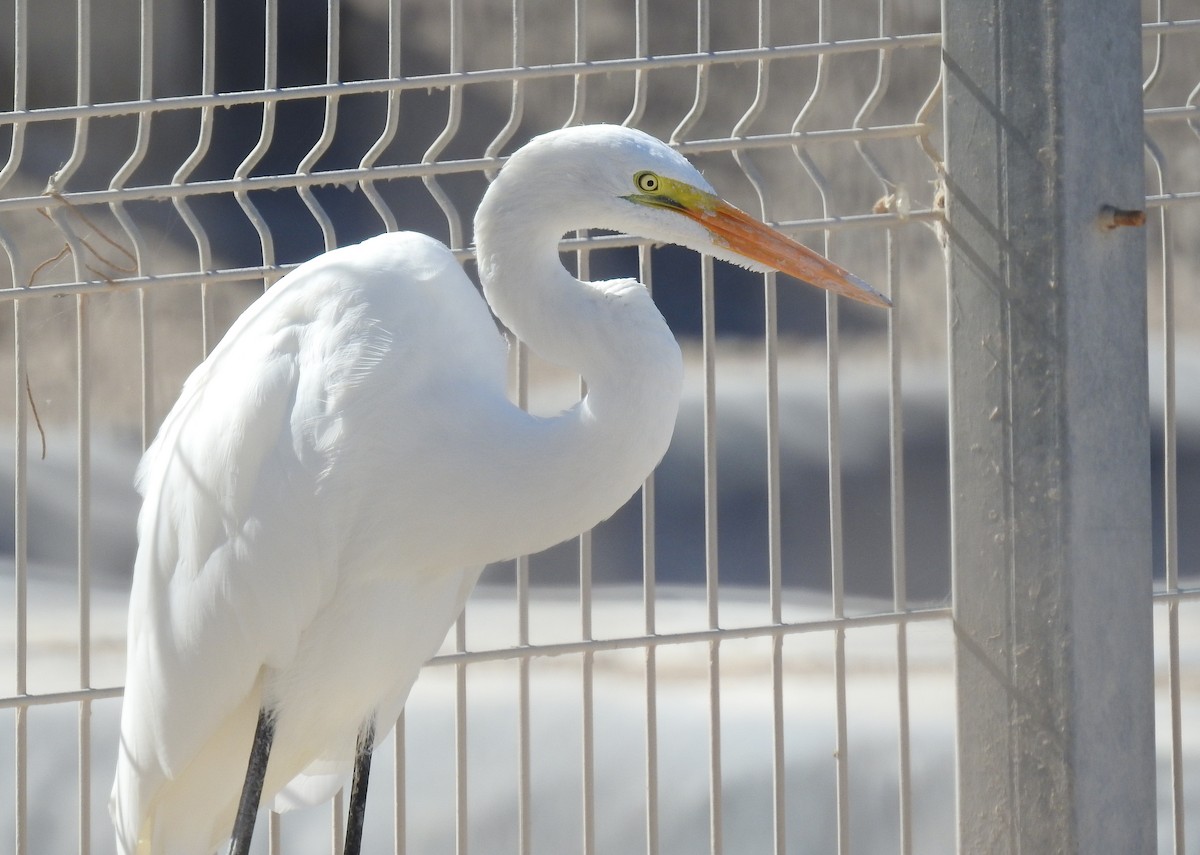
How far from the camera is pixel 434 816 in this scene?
11.9 ft

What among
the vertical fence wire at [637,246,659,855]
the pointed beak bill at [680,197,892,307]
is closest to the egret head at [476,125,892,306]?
the pointed beak bill at [680,197,892,307]

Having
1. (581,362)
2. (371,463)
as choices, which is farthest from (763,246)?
(371,463)

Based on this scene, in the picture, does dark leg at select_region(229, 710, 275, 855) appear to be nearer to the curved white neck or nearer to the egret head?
the curved white neck

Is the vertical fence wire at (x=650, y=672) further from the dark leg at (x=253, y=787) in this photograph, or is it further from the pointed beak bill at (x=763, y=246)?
the dark leg at (x=253, y=787)

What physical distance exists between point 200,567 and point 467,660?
1.69 ft

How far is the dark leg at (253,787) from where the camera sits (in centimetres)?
187

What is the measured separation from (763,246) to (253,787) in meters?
1.05

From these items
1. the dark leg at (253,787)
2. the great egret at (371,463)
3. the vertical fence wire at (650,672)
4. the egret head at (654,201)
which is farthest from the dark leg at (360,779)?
Result: the egret head at (654,201)

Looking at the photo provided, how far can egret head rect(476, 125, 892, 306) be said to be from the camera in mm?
1673

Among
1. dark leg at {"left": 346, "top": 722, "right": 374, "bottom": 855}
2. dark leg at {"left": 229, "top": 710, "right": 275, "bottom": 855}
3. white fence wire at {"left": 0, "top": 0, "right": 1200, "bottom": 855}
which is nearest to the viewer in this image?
dark leg at {"left": 229, "top": 710, "right": 275, "bottom": 855}

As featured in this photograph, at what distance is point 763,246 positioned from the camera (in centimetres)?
168

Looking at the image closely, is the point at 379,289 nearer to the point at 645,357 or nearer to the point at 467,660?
the point at 645,357

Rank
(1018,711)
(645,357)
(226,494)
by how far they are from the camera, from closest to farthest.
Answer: (645,357), (226,494), (1018,711)

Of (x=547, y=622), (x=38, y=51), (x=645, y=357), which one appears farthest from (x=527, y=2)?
(x=645, y=357)
